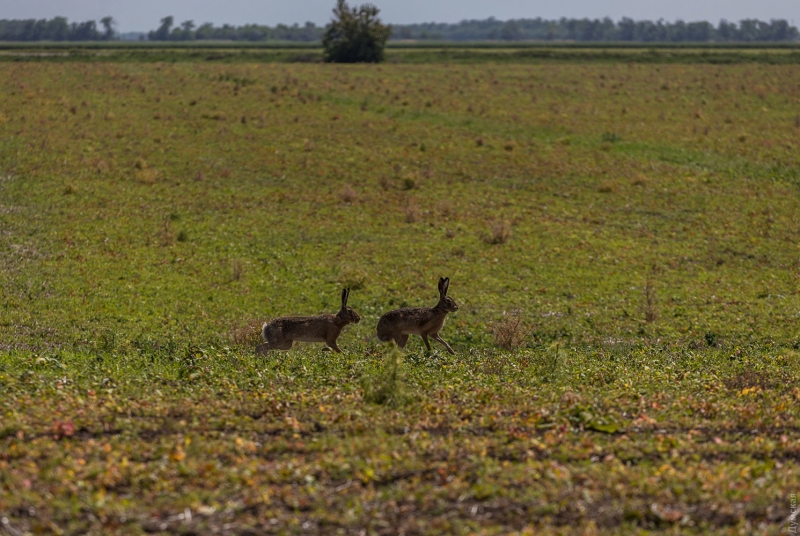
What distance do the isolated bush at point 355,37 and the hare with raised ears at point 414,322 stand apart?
234ft

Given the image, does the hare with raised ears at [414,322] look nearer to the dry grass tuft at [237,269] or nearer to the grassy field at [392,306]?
the grassy field at [392,306]

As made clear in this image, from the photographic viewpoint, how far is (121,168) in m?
31.4

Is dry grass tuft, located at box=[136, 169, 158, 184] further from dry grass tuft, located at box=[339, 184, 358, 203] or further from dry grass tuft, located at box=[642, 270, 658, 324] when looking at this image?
dry grass tuft, located at box=[642, 270, 658, 324]

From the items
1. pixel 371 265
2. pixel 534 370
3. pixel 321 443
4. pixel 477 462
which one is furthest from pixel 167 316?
pixel 477 462

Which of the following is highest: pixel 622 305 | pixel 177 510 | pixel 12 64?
pixel 12 64

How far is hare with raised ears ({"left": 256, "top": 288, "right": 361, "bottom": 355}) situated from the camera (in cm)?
1415

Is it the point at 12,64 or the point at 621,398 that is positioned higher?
the point at 12,64

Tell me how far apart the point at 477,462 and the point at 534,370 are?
15.7 ft

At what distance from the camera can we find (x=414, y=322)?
15102 millimetres

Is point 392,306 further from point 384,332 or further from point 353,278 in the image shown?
point 384,332

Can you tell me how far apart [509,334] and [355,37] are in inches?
2814

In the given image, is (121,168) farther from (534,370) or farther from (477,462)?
(477,462)

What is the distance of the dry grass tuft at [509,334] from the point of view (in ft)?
53.4

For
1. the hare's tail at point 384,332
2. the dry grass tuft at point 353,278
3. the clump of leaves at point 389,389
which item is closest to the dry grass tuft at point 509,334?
the hare's tail at point 384,332
